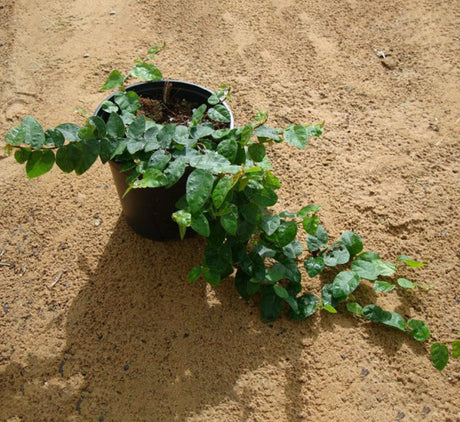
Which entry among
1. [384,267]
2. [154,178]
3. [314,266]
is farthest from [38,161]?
[384,267]

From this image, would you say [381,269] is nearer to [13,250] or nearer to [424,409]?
[424,409]

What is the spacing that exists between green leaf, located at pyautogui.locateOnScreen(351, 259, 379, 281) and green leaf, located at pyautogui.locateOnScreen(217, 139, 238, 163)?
67cm

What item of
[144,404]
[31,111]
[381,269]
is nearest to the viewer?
[144,404]

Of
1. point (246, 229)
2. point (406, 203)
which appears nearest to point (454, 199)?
point (406, 203)

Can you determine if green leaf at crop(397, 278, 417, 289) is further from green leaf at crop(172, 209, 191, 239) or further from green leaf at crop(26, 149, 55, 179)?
green leaf at crop(26, 149, 55, 179)

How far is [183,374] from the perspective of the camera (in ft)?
5.63

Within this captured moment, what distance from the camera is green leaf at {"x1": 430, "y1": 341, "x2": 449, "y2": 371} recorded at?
5.66ft

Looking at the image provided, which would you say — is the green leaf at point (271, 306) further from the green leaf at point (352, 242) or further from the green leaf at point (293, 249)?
the green leaf at point (352, 242)

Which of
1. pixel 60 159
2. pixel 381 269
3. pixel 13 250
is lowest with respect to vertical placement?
pixel 13 250

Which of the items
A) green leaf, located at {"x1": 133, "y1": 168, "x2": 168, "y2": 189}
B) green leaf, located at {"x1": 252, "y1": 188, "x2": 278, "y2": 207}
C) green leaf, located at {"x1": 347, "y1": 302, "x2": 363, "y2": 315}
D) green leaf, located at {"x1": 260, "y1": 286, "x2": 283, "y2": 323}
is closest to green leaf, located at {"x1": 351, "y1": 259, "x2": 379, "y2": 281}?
green leaf, located at {"x1": 347, "y1": 302, "x2": 363, "y2": 315}

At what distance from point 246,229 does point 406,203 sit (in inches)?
33.4

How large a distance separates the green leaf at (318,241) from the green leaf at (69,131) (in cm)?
94

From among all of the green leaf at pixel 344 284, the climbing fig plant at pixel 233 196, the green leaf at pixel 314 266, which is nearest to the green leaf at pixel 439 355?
the climbing fig plant at pixel 233 196

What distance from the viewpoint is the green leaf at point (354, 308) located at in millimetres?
1817
